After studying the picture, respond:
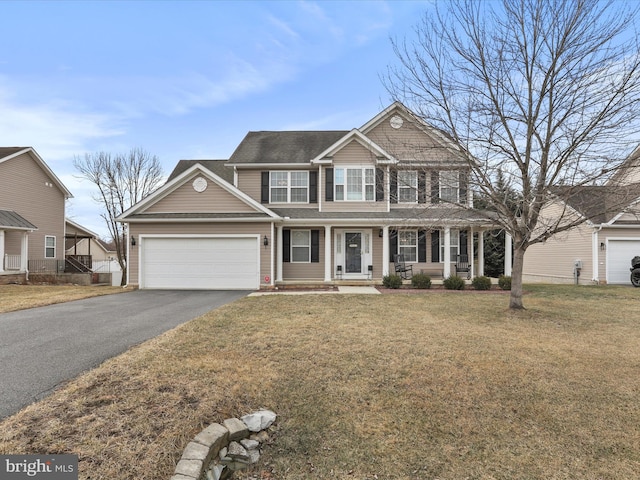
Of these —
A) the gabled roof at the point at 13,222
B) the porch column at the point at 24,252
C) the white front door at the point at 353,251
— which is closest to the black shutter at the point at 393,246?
the white front door at the point at 353,251

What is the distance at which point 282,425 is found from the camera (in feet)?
11.6

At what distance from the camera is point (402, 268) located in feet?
49.7

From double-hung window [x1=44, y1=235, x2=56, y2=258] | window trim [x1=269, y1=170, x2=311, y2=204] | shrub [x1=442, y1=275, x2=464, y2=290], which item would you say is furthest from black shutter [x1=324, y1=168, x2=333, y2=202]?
double-hung window [x1=44, y1=235, x2=56, y2=258]

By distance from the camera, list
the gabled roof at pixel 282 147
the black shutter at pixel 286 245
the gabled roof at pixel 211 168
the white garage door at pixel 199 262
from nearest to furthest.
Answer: the white garage door at pixel 199 262 → the black shutter at pixel 286 245 → the gabled roof at pixel 282 147 → the gabled roof at pixel 211 168

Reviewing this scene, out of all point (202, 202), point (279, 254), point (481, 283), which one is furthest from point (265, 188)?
point (481, 283)

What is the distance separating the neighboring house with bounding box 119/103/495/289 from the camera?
14.2 metres

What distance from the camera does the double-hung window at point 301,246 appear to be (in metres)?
16.0

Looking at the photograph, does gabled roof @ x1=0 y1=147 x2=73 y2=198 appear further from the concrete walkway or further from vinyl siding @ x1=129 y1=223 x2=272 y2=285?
the concrete walkway

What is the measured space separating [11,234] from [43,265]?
90.6 inches

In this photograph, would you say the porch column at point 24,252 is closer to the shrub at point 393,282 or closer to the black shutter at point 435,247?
the shrub at point 393,282

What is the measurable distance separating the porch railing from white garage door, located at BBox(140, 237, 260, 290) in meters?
9.50

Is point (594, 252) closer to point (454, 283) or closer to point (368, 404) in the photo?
point (454, 283)

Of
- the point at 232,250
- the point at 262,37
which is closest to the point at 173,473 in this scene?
the point at 232,250

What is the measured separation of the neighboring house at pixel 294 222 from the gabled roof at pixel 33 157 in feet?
35.5
